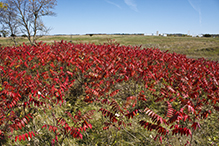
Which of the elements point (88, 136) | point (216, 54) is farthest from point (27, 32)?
point (216, 54)

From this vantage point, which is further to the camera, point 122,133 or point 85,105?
point 85,105

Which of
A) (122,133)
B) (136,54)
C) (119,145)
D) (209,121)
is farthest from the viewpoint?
(136,54)

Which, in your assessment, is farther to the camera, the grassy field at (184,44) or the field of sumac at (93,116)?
the grassy field at (184,44)

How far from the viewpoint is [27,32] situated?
20.8m

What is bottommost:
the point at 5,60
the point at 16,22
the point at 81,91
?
the point at 81,91

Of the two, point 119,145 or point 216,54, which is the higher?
point 216,54

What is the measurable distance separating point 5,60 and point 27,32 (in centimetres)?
1732

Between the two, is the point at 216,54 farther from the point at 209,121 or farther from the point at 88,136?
the point at 88,136

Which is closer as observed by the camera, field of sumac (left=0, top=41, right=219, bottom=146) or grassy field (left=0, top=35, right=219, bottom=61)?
field of sumac (left=0, top=41, right=219, bottom=146)

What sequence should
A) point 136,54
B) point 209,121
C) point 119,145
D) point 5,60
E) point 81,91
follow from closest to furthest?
point 119,145 < point 209,121 < point 81,91 < point 5,60 < point 136,54

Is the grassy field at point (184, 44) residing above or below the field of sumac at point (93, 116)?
above

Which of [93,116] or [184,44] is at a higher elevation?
[184,44]

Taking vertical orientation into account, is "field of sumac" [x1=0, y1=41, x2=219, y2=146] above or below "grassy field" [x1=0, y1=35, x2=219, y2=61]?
below

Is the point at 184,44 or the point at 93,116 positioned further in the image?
the point at 184,44
